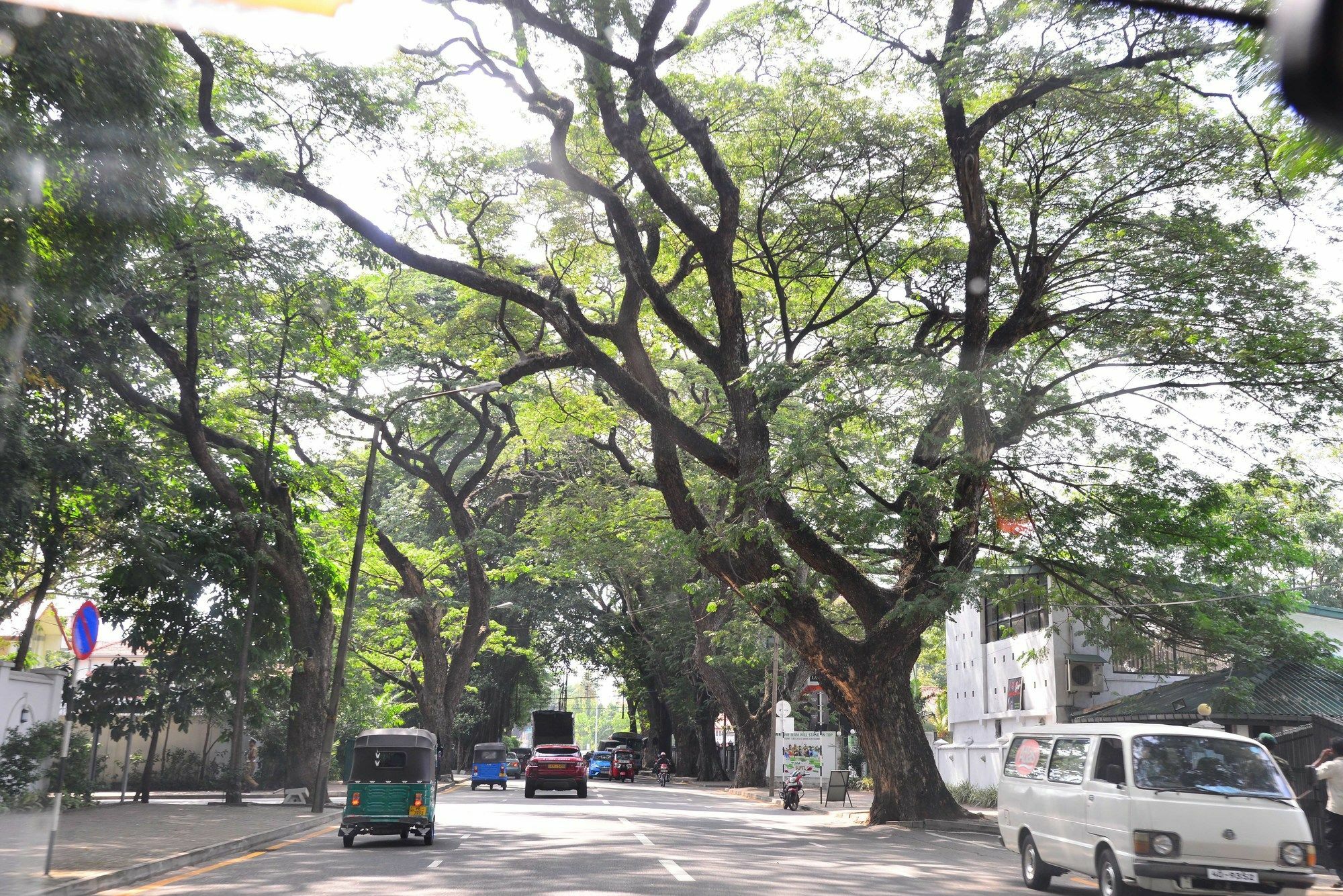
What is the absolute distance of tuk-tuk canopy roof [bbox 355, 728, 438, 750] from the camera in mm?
17188

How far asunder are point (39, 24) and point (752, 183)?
52.7 feet

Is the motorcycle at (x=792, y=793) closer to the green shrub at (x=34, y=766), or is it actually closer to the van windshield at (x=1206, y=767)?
the green shrub at (x=34, y=766)

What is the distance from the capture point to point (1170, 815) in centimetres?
1062

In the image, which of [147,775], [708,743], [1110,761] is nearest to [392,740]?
[1110,761]

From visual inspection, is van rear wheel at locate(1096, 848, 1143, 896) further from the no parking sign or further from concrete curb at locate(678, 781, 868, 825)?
concrete curb at locate(678, 781, 868, 825)

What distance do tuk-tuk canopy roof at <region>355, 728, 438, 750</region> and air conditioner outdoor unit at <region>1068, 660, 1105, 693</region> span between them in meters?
19.1

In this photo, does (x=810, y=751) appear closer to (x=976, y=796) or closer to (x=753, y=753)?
(x=976, y=796)

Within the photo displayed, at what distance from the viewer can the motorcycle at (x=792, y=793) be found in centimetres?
3070

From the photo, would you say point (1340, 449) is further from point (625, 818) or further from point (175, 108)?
point (175, 108)

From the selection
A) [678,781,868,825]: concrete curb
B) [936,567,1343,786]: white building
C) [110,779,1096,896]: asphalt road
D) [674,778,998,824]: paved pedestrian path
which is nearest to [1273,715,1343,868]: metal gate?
[936,567,1343,786]: white building

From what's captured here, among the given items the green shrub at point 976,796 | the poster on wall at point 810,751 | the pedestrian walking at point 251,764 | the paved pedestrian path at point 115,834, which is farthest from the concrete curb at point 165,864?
the green shrub at point 976,796

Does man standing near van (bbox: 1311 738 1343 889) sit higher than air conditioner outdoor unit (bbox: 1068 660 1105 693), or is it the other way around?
air conditioner outdoor unit (bbox: 1068 660 1105 693)

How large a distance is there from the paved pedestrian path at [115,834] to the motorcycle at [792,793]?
1190 centimetres

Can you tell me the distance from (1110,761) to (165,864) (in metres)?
10.4
